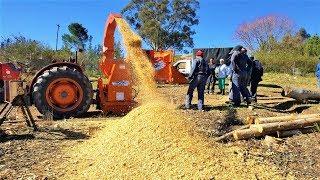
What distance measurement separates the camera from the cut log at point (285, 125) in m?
8.16

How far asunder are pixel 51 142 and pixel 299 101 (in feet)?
26.5

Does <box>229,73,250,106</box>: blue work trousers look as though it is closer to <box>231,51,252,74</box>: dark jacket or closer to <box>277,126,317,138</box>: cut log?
<box>231,51,252,74</box>: dark jacket

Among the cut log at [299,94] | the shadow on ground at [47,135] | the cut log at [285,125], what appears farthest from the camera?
the cut log at [299,94]

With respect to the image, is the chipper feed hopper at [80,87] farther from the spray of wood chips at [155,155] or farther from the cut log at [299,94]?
the cut log at [299,94]

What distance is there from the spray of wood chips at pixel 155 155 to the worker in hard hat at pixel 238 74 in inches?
171

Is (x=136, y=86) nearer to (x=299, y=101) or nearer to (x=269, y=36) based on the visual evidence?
(x=299, y=101)

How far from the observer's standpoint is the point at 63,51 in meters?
31.2

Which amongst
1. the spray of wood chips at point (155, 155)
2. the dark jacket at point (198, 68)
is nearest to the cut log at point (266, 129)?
the spray of wood chips at point (155, 155)

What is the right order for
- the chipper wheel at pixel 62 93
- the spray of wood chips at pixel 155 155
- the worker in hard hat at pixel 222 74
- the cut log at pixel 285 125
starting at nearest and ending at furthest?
Result: 1. the spray of wood chips at pixel 155 155
2. the cut log at pixel 285 125
3. the chipper wheel at pixel 62 93
4. the worker in hard hat at pixel 222 74

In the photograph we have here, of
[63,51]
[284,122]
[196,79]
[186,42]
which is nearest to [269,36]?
[186,42]

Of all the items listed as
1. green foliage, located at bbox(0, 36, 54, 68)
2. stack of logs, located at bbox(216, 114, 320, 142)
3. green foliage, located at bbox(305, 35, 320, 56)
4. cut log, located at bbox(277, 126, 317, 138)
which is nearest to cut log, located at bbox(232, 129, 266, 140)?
stack of logs, located at bbox(216, 114, 320, 142)

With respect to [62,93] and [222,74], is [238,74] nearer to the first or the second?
[62,93]

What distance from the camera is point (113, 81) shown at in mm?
11062

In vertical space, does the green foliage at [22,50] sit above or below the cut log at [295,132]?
above
